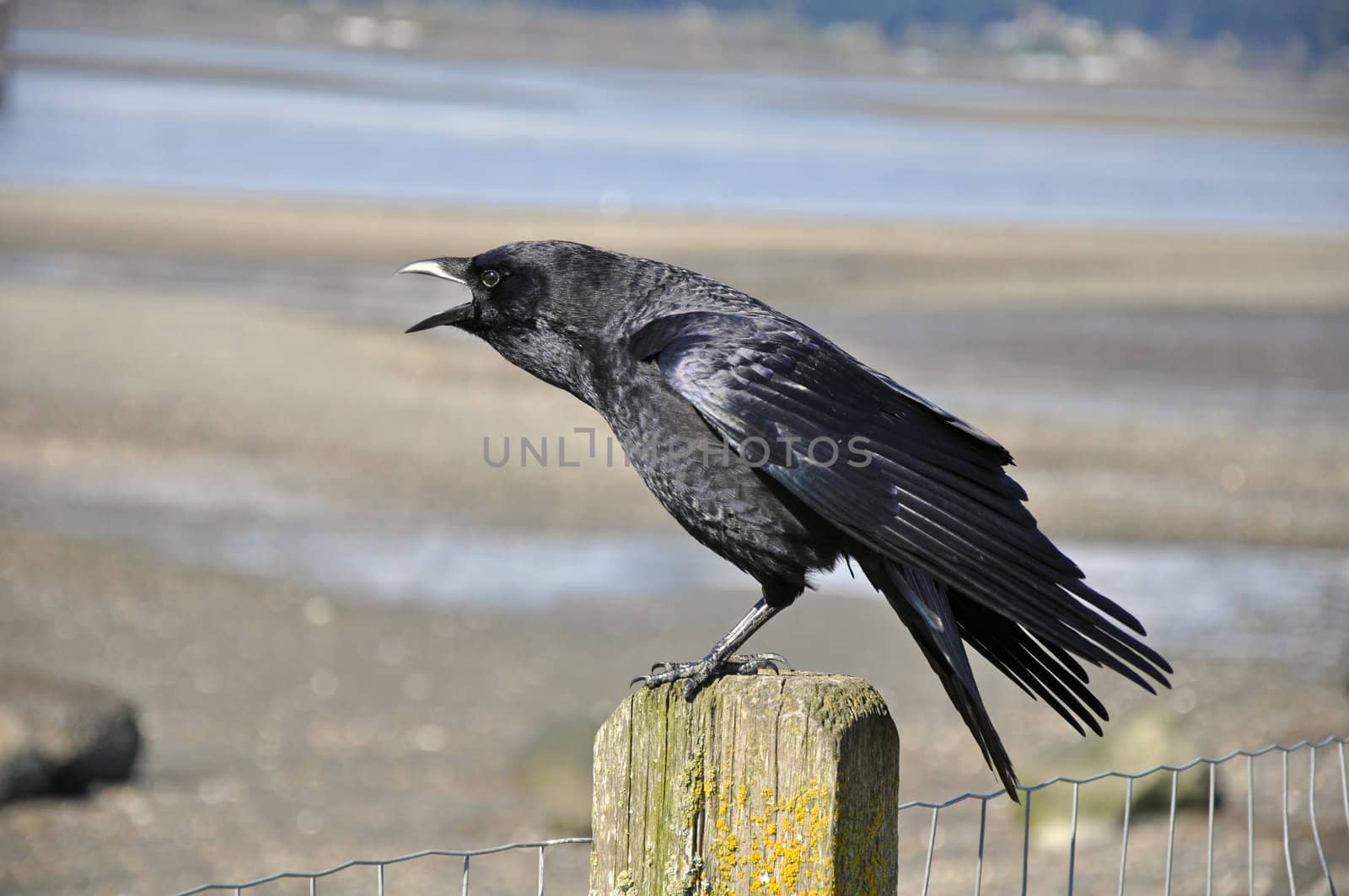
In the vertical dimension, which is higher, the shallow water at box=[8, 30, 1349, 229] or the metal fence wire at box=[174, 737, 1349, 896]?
the shallow water at box=[8, 30, 1349, 229]

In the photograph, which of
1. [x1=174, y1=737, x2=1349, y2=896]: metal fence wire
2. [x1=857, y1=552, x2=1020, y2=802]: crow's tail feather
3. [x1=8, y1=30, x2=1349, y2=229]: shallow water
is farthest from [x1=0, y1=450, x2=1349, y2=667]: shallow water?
[x1=8, y1=30, x2=1349, y2=229]: shallow water

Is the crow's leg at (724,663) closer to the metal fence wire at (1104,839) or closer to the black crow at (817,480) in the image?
the black crow at (817,480)

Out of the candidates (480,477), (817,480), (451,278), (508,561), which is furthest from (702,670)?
(480,477)

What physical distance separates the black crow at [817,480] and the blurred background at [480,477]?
2.17 m

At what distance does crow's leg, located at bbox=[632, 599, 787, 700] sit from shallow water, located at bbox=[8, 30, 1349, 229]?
2976cm

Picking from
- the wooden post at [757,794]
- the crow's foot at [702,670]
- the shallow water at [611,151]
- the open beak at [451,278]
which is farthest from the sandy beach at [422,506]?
the shallow water at [611,151]

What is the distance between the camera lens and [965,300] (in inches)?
947

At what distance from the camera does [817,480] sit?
340 cm

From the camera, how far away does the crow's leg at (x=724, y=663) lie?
10.2 ft

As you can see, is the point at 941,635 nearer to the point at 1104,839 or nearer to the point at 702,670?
the point at 702,670

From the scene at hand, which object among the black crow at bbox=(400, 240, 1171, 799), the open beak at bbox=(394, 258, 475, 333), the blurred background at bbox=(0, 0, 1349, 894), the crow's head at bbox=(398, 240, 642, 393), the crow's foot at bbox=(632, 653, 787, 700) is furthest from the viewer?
the blurred background at bbox=(0, 0, 1349, 894)

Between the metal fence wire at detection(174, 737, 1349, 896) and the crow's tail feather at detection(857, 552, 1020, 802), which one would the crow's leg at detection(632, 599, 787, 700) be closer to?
the crow's tail feather at detection(857, 552, 1020, 802)

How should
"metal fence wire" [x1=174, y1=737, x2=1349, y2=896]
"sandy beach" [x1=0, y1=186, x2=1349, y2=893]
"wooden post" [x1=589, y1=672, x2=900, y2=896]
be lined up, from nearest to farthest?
"wooden post" [x1=589, y1=672, x2=900, y2=896]
"metal fence wire" [x1=174, y1=737, x2=1349, y2=896]
"sandy beach" [x1=0, y1=186, x2=1349, y2=893]

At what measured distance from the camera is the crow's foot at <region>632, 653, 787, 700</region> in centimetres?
297
